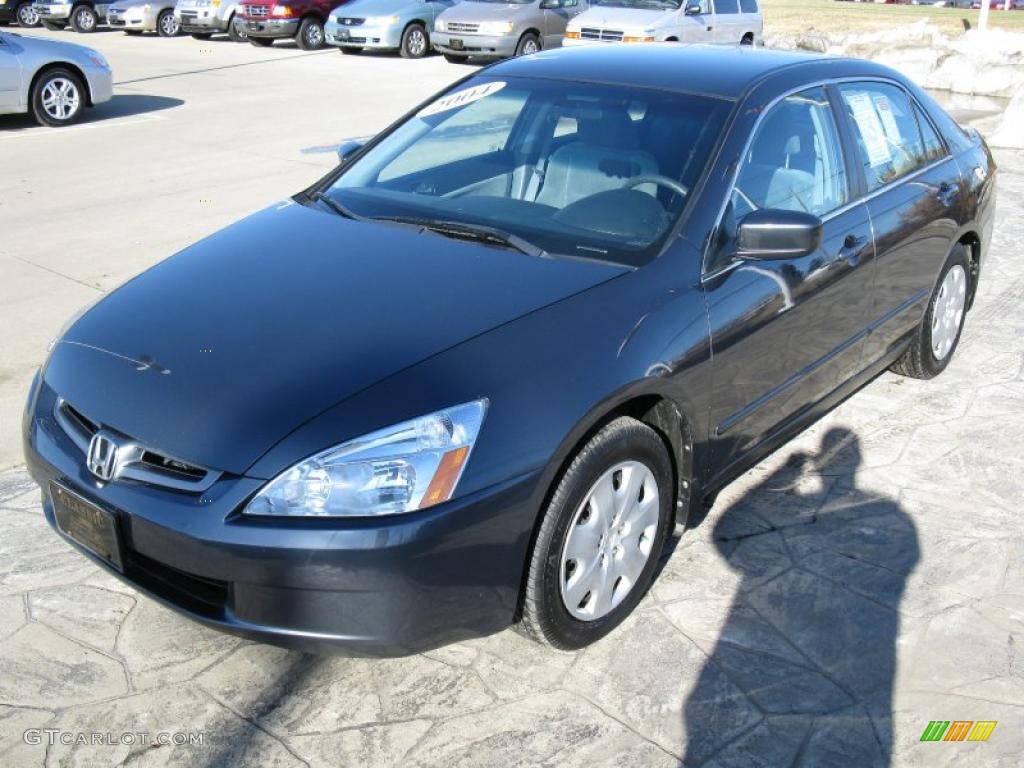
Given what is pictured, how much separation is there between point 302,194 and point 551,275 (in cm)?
145

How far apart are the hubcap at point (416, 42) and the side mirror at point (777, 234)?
709 inches

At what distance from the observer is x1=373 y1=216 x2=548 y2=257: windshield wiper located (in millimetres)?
3684

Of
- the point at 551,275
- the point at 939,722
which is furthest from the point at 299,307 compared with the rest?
the point at 939,722

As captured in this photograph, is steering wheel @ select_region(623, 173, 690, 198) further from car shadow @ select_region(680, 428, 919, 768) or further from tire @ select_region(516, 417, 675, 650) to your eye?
car shadow @ select_region(680, 428, 919, 768)

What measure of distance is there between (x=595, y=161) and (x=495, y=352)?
1.25m

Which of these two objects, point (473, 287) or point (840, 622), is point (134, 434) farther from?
point (840, 622)

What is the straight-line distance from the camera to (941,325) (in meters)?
5.63

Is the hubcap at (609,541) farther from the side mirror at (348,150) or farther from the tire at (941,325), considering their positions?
the tire at (941,325)

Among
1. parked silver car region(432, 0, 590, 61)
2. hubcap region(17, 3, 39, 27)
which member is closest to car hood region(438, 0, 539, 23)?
parked silver car region(432, 0, 590, 61)

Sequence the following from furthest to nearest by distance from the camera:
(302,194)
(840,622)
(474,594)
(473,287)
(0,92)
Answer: (0,92) → (302,194) → (840,622) → (473,287) → (474,594)

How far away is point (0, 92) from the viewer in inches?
485

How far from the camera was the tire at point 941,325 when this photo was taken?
18.0ft

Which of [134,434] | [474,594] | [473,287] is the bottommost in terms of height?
[474,594]

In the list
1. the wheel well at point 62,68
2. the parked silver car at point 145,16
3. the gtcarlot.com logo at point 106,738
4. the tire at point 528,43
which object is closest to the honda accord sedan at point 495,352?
the gtcarlot.com logo at point 106,738
